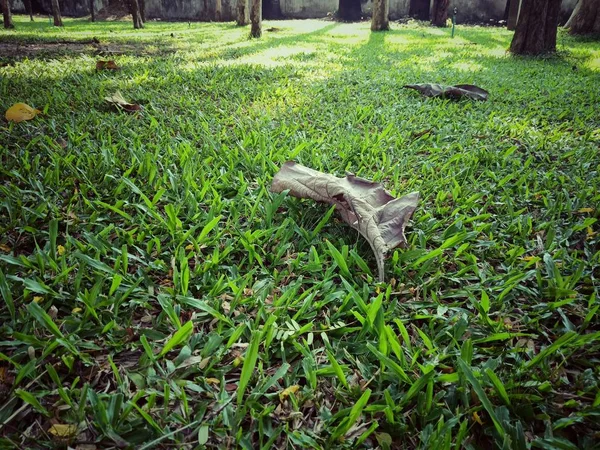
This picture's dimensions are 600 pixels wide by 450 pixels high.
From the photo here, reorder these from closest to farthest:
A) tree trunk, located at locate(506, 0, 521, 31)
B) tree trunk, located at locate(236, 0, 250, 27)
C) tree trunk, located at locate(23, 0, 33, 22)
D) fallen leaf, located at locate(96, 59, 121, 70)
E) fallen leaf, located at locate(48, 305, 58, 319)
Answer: fallen leaf, located at locate(48, 305, 58, 319) → fallen leaf, located at locate(96, 59, 121, 70) → tree trunk, located at locate(506, 0, 521, 31) → tree trunk, located at locate(236, 0, 250, 27) → tree trunk, located at locate(23, 0, 33, 22)

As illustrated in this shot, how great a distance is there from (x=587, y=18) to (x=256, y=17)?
737cm

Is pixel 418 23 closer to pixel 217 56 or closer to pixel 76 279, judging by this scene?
pixel 217 56

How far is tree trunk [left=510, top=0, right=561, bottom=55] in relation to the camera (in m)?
5.72

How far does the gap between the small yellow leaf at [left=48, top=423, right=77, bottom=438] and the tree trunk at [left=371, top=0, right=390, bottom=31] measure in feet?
37.5

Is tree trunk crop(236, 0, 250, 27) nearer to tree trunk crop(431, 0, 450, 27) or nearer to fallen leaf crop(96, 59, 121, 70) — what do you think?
tree trunk crop(431, 0, 450, 27)

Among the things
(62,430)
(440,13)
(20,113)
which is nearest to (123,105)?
(20,113)

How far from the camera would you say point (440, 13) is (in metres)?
12.8

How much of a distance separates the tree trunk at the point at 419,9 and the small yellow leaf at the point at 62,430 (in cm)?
1745

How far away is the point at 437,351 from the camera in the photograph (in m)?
0.92

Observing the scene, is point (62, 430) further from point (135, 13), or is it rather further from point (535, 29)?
point (135, 13)

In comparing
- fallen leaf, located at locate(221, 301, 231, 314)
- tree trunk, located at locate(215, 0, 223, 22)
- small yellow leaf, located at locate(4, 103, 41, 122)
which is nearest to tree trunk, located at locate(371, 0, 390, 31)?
tree trunk, located at locate(215, 0, 223, 22)

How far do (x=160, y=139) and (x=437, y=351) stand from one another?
1.73 m

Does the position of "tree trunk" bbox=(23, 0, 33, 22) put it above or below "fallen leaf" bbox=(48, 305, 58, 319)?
above

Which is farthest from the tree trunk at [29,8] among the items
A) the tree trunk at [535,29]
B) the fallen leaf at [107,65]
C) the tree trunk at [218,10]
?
the tree trunk at [535,29]
